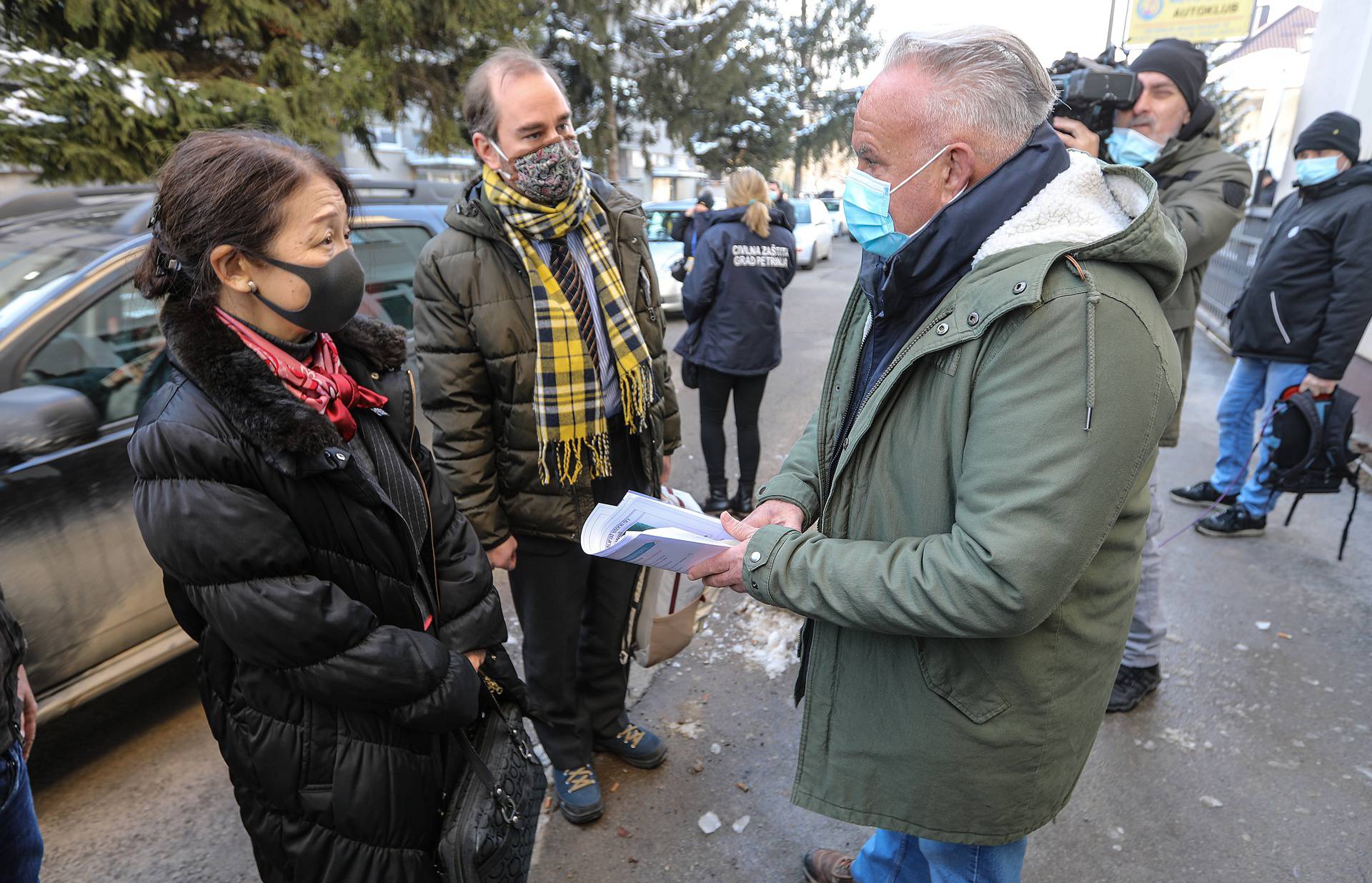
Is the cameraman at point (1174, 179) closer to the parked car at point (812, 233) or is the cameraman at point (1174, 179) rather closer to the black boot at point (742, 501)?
the black boot at point (742, 501)

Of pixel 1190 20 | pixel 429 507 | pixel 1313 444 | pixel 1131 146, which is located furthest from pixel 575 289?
pixel 1190 20

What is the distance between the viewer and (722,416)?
4.94 m

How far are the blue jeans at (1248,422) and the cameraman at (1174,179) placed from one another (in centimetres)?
160

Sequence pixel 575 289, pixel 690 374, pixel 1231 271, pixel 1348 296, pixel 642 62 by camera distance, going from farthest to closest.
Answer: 1. pixel 642 62
2. pixel 1231 271
3. pixel 690 374
4. pixel 1348 296
5. pixel 575 289

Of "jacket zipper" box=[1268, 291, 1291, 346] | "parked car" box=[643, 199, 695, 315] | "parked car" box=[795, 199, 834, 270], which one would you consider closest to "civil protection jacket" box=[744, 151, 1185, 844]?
"jacket zipper" box=[1268, 291, 1291, 346]

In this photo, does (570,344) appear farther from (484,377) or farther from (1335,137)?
(1335,137)

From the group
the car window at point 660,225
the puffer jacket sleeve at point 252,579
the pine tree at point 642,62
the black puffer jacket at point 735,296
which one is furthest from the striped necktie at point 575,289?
the pine tree at point 642,62

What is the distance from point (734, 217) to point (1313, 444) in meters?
3.27

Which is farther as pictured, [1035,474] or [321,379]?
[321,379]

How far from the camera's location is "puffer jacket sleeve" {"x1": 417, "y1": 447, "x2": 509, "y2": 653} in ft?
5.85

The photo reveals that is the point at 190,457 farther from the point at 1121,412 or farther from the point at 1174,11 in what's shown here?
the point at 1174,11

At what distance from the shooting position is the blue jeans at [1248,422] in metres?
4.14

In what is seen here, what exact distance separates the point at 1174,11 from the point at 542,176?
14.1 m

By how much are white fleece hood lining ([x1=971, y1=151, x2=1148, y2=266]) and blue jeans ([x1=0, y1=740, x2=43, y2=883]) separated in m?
2.05
